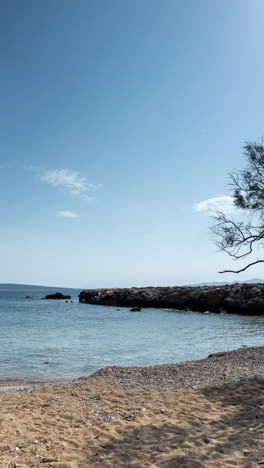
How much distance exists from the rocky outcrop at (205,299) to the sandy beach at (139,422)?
2937 cm

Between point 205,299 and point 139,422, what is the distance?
38729 mm

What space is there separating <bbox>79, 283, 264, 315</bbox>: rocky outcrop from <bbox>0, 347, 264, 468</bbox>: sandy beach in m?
29.4

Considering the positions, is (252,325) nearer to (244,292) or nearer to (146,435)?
(244,292)

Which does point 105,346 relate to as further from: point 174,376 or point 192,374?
point 192,374

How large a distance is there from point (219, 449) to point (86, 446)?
2.13 metres

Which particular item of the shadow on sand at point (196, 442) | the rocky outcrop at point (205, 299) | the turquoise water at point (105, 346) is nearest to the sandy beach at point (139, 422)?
the shadow on sand at point (196, 442)

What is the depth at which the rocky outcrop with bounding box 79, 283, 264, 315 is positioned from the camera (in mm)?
38719

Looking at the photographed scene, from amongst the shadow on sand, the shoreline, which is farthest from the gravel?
the shadow on sand

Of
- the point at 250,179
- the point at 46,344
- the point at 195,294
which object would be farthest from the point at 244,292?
the point at 250,179

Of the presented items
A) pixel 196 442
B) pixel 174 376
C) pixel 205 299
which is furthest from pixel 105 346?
pixel 205 299

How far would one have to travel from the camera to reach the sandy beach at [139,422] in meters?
5.00

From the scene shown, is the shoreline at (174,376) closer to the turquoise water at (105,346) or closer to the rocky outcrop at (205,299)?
the turquoise water at (105,346)

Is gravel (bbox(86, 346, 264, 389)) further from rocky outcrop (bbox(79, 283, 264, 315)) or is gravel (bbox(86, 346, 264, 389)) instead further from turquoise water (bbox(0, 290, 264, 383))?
rocky outcrop (bbox(79, 283, 264, 315))

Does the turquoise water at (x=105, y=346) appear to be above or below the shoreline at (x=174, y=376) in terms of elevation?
below
